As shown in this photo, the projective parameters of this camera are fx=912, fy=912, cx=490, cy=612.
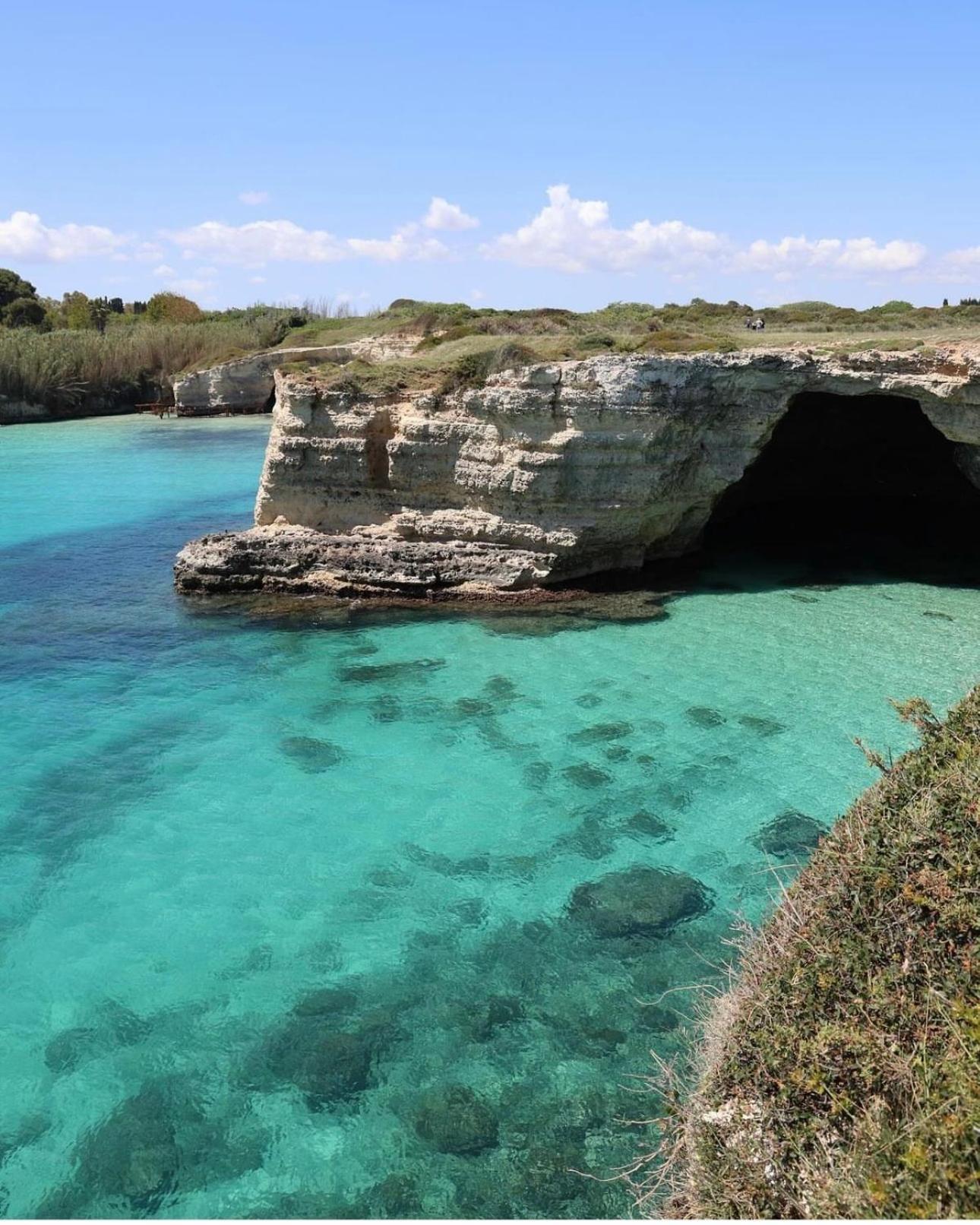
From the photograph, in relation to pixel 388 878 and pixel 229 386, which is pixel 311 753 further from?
pixel 229 386

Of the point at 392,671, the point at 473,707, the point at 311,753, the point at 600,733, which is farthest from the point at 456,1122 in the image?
the point at 392,671

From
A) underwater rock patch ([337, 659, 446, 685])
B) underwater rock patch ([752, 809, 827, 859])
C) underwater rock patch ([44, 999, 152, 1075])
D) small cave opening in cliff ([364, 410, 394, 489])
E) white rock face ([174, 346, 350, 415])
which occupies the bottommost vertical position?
underwater rock patch ([44, 999, 152, 1075])

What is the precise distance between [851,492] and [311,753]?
22634mm

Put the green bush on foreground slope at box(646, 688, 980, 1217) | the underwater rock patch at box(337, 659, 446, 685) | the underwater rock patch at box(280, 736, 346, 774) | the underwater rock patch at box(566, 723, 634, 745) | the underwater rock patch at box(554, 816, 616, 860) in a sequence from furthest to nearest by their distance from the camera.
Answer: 1. the underwater rock patch at box(337, 659, 446, 685)
2. the underwater rock patch at box(566, 723, 634, 745)
3. the underwater rock patch at box(280, 736, 346, 774)
4. the underwater rock patch at box(554, 816, 616, 860)
5. the green bush on foreground slope at box(646, 688, 980, 1217)

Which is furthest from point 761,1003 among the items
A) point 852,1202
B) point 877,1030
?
point 852,1202

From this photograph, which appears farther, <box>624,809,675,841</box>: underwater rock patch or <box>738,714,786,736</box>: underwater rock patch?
<box>738,714,786,736</box>: underwater rock patch

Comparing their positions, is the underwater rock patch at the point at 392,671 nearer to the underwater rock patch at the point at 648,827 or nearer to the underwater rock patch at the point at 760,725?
the underwater rock patch at the point at 760,725

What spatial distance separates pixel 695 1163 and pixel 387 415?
18057mm

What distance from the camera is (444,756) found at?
13.5 metres

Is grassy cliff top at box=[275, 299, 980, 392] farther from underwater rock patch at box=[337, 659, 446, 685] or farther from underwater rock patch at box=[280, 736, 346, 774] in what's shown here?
underwater rock patch at box=[280, 736, 346, 774]

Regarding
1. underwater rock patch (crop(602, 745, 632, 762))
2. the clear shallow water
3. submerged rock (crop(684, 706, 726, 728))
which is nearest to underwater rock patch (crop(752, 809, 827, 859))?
the clear shallow water

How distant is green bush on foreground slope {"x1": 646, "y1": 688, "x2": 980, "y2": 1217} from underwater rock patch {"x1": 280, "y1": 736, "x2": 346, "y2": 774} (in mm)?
7908

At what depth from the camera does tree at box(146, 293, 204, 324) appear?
9194 centimetres

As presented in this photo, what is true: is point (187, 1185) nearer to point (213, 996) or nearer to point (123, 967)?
point (213, 996)
